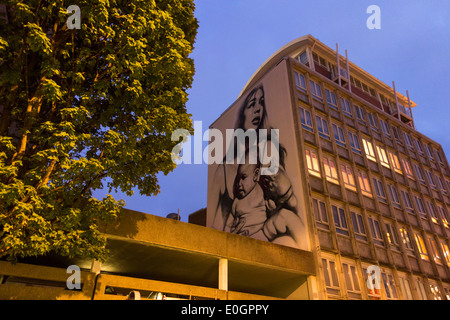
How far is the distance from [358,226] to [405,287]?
5.29 metres

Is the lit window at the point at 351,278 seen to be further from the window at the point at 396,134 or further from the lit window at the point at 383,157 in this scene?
the window at the point at 396,134

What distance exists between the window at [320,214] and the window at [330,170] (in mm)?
2332

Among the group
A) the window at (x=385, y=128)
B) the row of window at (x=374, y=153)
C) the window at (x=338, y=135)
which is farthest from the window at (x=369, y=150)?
the window at (x=385, y=128)

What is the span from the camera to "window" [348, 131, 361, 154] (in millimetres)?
26856

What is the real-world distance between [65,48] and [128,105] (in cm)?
247

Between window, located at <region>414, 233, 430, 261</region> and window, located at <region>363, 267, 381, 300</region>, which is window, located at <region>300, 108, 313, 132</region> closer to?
window, located at <region>363, 267, 381, 300</region>

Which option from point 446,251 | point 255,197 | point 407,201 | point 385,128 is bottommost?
point 446,251

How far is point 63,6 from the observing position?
9.88m

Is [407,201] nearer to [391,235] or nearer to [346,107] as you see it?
[391,235]

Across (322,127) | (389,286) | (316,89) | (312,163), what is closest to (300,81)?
(316,89)

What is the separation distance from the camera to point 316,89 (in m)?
27.3

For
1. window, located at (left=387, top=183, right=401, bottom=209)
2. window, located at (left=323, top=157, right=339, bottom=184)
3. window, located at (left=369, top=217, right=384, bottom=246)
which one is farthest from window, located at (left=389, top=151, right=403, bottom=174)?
window, located at (left=323, top=157, right=339, bottom=184)
